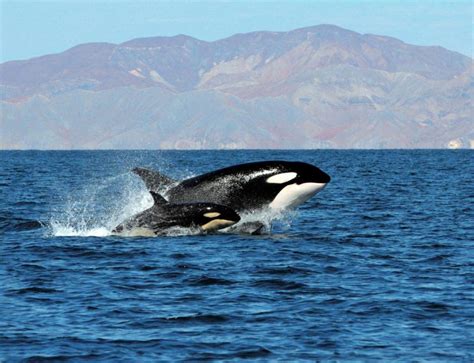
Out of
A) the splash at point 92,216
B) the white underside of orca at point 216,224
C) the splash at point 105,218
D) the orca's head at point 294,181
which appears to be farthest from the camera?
the splash at point 92,216

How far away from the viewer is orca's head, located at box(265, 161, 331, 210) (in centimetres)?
2361

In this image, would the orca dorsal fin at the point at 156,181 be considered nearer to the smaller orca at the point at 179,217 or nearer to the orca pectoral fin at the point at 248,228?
the smaller orca at the point at 179,217

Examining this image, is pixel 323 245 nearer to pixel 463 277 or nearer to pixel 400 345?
pixel 463 277

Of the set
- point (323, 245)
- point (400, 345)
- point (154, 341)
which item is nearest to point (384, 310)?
point (400, 345)

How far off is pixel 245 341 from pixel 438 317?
11.5ft

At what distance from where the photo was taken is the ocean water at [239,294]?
43.3 ft

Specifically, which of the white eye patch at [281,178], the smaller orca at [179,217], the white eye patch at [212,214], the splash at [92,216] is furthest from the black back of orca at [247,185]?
the splash at [92,216]

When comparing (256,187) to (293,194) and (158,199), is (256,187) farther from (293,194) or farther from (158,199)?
(158,199)

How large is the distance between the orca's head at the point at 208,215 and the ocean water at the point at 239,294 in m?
0.43

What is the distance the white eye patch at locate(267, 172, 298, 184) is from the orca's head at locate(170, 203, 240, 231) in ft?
4.87

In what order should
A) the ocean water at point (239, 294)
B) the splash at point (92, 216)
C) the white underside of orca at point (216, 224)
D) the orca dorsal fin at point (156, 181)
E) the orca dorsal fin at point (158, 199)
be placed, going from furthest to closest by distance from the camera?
the splash at point (92, 216) < the orca dorsal fin at point (156, 181) < the white underside of orca at point (216, 224) < the orca dorsal fin at point (158, 199) < the ocean water at point (239, 294)

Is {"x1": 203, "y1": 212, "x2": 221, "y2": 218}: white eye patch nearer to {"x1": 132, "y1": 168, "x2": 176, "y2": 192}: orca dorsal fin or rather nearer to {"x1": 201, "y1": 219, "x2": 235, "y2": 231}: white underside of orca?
{"x1": 201, "y1": 219, "x2": 235, "y2": 231}: white underside of orca

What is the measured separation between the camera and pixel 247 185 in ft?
78.7

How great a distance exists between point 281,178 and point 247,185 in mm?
946
